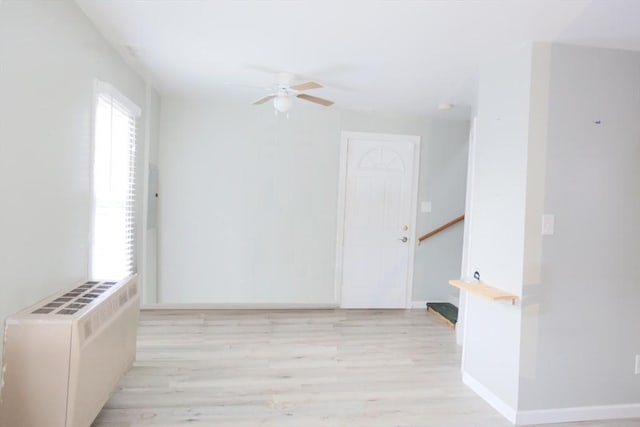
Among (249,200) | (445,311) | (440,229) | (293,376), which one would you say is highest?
(249,200)

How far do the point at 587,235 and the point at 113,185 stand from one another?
3386 mm

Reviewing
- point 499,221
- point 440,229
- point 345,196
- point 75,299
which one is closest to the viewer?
point 75,299

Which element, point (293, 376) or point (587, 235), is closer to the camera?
point (587, 235)

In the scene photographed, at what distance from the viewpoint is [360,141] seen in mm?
4387

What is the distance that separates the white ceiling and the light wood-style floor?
2.39 m

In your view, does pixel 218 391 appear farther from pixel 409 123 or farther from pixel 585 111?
pixel 409 123

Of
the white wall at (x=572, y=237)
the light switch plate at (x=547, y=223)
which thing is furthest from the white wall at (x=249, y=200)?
the light switch plate at (x=547, y=223)

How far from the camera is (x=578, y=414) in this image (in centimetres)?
234

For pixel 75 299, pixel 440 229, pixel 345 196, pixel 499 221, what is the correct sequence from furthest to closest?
1. pixel 440 229
2. pixel 345 196
3. pixel 499 221
4. pixel 75 299

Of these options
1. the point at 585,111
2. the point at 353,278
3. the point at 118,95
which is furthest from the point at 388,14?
the point at 353,278

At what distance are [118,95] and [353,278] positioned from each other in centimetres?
308

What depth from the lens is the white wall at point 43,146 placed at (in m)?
Result: 1.60

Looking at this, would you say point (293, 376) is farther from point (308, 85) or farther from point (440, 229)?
point (440, 229)

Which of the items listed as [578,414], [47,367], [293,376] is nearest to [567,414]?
[578,414]
